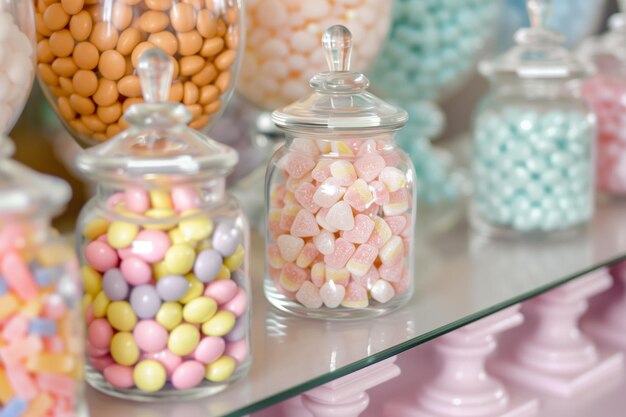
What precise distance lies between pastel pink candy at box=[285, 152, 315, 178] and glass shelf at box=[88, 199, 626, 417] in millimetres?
119

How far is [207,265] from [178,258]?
0.07ft

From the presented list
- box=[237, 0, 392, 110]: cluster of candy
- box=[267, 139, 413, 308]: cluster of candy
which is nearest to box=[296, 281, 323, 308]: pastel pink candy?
box=[267, 139, 413, 308]: cluster of candy

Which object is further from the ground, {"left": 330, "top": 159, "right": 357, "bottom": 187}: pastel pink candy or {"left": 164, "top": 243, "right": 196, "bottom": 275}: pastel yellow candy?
{"left": 330, "top": 159, "right": 357, "bottom": 187}: pastel pink candy

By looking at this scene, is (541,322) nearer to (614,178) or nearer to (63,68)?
(614,178)

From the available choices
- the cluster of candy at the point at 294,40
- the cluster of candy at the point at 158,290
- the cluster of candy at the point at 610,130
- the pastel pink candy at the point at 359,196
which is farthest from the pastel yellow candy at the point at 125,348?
the cluster of candy at the point at 610,130

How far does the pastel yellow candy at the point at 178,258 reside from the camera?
55 cm

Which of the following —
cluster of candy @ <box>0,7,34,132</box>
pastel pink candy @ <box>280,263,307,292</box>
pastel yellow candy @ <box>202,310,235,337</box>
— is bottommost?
pastel pink candy @ <box>280,263,307,292</box>

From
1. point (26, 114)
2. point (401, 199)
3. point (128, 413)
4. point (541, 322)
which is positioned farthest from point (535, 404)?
point (26, 114)

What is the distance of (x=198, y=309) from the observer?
558mm

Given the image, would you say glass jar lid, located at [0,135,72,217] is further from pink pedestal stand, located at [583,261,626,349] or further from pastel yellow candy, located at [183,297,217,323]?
pink pedestal stand, located at [583,261,626,349]

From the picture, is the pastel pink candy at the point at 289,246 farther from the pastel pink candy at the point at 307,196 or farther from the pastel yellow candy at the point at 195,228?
the pastel yellow candy at the point at 195,228

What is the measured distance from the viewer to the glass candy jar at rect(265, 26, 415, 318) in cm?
68

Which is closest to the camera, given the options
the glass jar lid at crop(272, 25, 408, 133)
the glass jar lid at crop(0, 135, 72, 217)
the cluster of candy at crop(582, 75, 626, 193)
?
the glass jar lid at crop(0, 135, 72, 217)

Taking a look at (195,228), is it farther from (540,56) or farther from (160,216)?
(540,56)
